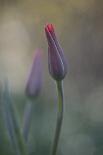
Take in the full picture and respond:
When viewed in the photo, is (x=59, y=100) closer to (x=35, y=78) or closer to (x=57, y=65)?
(x=57, y=65)

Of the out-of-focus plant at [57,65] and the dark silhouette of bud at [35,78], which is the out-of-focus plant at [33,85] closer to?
the dark silhouette of bud at [35,78]

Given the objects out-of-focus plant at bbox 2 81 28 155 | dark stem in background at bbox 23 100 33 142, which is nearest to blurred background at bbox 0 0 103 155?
dark stem in background at bbox 23 100 33 142

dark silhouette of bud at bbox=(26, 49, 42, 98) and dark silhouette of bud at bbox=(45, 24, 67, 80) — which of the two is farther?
dark silhouette of bud at bbox=(26, 49, 42, 98)

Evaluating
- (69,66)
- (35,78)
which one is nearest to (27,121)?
(35,78)

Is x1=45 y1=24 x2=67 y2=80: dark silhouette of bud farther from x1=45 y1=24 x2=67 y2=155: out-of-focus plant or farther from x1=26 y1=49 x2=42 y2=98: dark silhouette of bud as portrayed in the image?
x1=26 y1=49 x2=42 y2=98: dark silhouette of bud

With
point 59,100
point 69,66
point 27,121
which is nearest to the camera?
point 59,100

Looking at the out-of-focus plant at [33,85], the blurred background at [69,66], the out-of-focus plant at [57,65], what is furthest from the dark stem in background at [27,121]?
the blurred background at [69,66]
